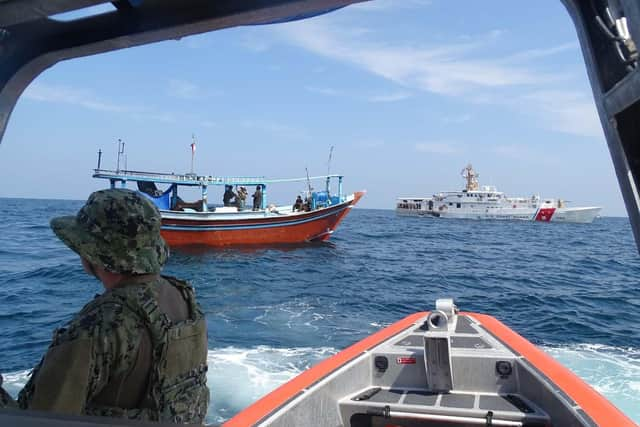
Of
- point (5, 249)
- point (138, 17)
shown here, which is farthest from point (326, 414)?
point (5, 249)

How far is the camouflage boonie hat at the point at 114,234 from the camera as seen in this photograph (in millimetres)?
1409

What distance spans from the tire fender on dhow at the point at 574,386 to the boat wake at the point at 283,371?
90.6 inches

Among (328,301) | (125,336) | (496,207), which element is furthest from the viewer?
(496,207)

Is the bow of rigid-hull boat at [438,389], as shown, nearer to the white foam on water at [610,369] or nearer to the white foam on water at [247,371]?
the white foam on water at [247,371]

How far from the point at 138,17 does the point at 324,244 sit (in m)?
25.3

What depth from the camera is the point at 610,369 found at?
290 inches

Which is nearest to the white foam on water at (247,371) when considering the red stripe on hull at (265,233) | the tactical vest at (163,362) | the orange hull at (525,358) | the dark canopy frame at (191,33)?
the orange hull at (525,358)

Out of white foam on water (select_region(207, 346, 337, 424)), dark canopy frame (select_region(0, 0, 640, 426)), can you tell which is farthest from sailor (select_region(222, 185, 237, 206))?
dark canopy frame (select_region(0, 0, 640, 426))

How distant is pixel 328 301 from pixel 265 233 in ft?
40.4

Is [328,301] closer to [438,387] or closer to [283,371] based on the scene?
[283,371]

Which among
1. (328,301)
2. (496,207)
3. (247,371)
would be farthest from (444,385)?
(496,207)

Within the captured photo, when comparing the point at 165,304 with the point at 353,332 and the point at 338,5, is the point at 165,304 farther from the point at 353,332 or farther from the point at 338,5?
the point at 353,332

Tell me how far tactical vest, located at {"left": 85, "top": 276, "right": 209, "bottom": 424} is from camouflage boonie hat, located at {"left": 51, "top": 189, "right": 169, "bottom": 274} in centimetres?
8

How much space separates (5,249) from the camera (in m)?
20.3
